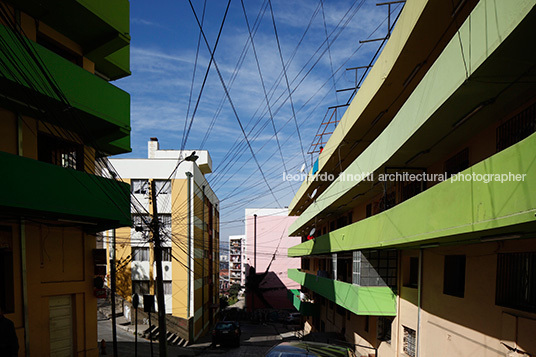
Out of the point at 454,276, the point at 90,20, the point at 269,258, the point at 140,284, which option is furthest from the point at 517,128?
the point at 269,258

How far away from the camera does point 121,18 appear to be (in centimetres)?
1088

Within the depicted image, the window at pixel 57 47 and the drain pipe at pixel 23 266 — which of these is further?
the window at pixel 57 47

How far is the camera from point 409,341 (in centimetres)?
1114

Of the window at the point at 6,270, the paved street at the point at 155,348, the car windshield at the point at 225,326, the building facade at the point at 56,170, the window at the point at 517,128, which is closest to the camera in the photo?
the window at the point at 517,128

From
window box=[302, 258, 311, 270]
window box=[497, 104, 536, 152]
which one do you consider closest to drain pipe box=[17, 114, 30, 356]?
window box=[497, 104, 536, 152]

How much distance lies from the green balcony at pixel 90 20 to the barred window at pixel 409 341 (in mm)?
13978

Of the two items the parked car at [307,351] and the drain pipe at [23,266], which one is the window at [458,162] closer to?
the parked car at [307,351]

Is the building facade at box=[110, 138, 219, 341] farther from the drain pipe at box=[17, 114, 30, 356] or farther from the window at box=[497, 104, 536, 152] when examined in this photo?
the window at box=[497, 104, 536, 152]

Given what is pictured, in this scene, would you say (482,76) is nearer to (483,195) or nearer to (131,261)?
(483,195)

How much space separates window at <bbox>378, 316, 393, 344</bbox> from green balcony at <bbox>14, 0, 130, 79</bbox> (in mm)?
14438

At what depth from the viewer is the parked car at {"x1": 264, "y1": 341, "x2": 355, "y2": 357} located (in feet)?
23.7

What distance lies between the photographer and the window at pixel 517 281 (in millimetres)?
6137

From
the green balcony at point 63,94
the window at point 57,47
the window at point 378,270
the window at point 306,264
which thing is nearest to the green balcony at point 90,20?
the window at point 57,47

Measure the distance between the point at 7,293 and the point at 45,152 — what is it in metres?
4.51
